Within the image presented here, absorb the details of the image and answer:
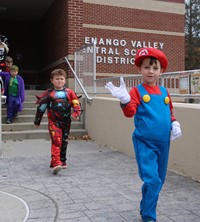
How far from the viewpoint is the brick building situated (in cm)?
1148

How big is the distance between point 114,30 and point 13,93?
4.82 metres

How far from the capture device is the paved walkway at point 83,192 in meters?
3.64

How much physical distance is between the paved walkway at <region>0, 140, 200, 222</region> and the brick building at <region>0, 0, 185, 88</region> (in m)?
5.83

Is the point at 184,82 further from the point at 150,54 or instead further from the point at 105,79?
the point at 105,79

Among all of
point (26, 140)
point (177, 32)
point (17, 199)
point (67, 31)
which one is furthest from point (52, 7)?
point (17, 199)

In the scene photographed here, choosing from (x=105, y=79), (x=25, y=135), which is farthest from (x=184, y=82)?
(x=25, y=135)

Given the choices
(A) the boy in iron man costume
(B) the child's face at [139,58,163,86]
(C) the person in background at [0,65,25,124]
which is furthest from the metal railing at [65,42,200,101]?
(B) the child's face at [139,58,163,86]

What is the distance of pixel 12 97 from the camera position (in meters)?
9.05

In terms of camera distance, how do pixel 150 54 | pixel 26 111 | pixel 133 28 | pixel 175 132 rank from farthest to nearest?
pixel 133 28
pixel 26 111
pixel 175 132
pixel 150 54

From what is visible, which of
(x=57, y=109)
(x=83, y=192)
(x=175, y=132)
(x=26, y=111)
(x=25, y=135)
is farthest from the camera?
(x=26, y=111)

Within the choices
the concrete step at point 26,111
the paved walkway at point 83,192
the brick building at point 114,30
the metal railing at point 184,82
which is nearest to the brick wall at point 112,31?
the brick building at point 114,30

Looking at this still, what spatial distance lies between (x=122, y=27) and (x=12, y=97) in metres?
5.23

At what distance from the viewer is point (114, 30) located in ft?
40.5

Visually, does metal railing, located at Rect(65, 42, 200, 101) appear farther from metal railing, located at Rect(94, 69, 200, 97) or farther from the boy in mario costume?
the boy in mario costume
